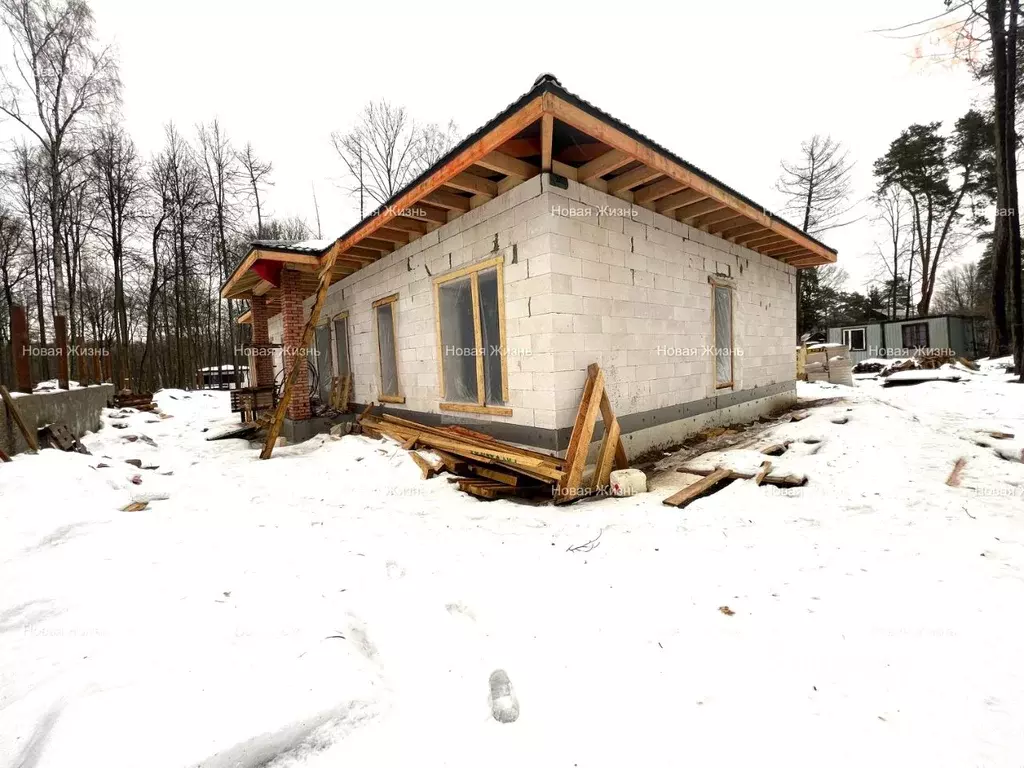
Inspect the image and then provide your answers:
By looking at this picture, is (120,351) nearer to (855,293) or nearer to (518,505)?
(518,505)

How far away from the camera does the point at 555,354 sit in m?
4.78

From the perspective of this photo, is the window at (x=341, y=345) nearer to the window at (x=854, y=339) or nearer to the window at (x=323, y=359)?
the window at (x=323, y=359)

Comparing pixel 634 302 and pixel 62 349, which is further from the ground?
pixel 634 302

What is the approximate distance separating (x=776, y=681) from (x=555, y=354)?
3453mm

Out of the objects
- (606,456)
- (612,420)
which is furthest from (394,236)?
(606,456)

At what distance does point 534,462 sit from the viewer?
4668 millimetres

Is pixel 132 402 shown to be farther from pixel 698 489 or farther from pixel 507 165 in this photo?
pixel 698 489

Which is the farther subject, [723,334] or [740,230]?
[723,334]

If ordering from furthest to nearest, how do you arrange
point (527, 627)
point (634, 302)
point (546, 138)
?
point (634, 302) < point (546, 138) < point (527, 627)

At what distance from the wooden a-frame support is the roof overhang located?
8.12 feet

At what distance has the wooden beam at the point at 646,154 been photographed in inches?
145

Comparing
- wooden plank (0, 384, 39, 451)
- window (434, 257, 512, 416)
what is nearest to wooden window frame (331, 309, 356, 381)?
window (434, 257, 512, 416)

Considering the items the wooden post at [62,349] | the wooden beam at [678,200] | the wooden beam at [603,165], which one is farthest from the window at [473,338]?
the wooden post at [62,349]

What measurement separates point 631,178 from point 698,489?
3915 mm
